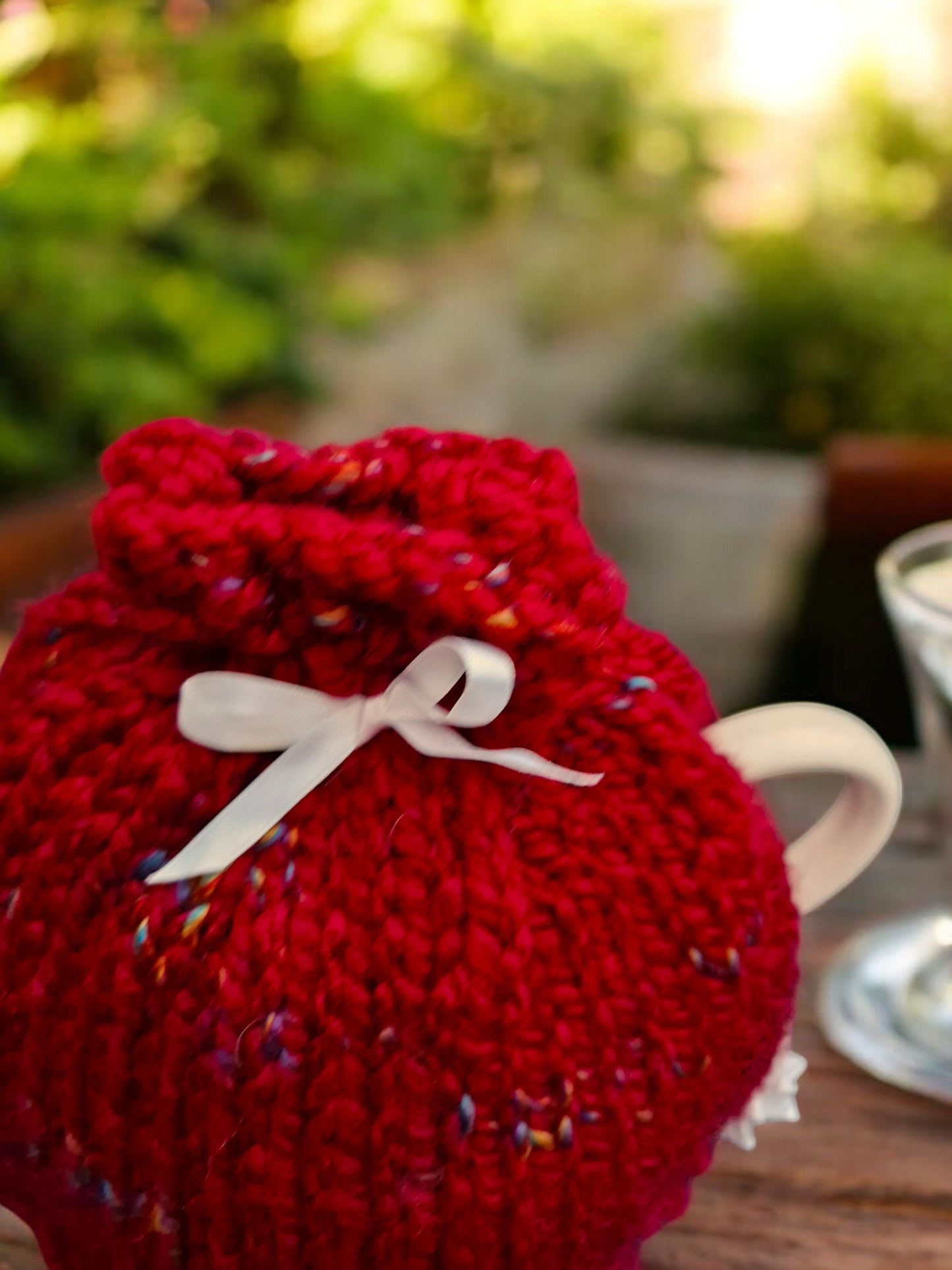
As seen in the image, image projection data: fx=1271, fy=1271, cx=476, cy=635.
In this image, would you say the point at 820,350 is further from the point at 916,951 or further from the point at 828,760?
the point at 828,760

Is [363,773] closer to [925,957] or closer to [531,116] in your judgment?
[925,957]

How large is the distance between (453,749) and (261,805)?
48 millimetres

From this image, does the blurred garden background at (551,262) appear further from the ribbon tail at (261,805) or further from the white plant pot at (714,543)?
the ribbon tail at (261,805)

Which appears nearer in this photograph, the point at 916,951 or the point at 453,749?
the point at 453,749

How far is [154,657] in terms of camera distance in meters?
0.33

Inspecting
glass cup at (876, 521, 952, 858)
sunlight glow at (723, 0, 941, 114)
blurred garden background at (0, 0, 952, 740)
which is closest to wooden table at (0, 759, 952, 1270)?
glass cup at (876, 521, 952, 858)

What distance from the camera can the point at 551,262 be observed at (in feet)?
8.29

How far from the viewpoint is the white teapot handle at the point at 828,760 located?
0.37 metres

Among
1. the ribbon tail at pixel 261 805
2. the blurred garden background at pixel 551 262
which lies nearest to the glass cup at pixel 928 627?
the ribbon tail at pixel 261 805

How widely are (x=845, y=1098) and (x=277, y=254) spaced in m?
1.83

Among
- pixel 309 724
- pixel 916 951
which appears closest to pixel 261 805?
pixel 309 724

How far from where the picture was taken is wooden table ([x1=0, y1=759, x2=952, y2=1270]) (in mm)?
383

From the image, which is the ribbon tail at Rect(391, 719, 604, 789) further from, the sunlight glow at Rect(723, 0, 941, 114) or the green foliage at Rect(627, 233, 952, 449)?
the sunlight glow at Rect(723, 0, 941, 114)

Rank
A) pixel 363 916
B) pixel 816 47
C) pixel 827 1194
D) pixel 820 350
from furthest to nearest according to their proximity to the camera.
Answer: pixel 816 47 → pixel 820 350 → pixel 827 1194 → pixel 363 916
